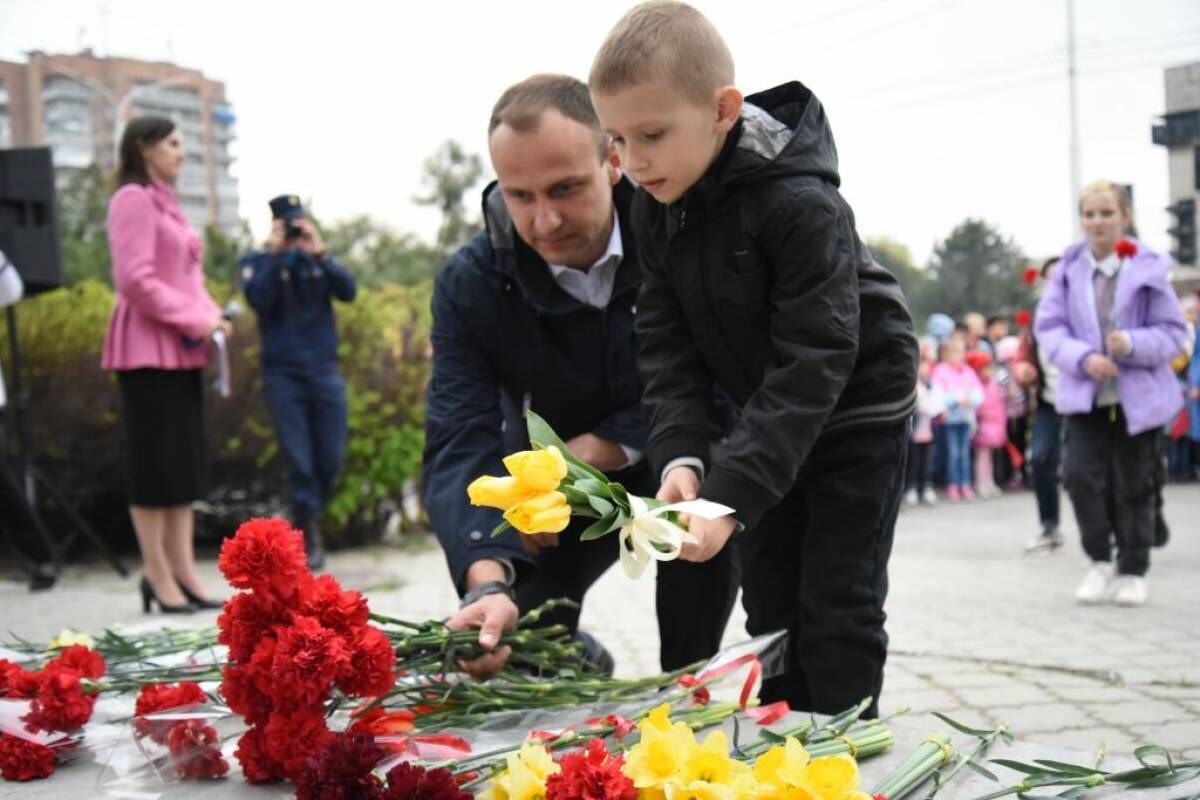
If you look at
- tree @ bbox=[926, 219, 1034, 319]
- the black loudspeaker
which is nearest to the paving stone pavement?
the black loudspeaker

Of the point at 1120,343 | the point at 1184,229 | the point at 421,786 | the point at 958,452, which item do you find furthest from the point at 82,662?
the point at 1184,229

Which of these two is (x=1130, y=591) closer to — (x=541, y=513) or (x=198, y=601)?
(x=198, y=601)

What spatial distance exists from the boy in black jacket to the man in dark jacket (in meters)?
0.30

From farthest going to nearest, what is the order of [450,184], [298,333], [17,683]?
[450,184]
[298,333]
[17,683]

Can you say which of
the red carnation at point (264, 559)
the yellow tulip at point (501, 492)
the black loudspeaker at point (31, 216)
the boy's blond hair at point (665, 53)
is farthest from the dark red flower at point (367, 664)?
the black loudspeaker at point (31, 216)

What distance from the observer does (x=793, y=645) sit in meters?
3.12

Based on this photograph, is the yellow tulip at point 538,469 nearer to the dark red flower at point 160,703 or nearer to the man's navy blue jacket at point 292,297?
the dark red flower at point 160,703

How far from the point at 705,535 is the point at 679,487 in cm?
30

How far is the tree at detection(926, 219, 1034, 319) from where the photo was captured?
Result: 16656 millimetres

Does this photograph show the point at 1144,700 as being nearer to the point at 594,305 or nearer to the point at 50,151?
the point at 594,305

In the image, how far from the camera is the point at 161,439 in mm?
5594

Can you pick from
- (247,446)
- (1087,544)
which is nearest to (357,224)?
(247,446)

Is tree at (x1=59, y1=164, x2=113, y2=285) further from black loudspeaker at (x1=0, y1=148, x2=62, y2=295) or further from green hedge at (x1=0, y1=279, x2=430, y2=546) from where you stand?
black loudspeaker at (x1=0, y1=148, x2=62, y2=295)

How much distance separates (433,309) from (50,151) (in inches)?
179
